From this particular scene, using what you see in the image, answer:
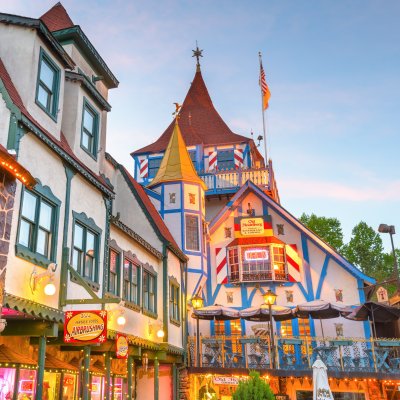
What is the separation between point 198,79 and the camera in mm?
38938

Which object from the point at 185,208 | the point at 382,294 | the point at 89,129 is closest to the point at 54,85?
the point at 89,129

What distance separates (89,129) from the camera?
13.3 metres

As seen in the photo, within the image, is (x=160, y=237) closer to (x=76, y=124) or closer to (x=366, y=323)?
(x=76, y=124)

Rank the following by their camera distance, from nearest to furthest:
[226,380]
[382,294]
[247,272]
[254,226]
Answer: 1. [226,380]
2. [247,272]
3. [254,226]
4. [382,294]

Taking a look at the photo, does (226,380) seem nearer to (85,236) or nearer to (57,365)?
(57,365)

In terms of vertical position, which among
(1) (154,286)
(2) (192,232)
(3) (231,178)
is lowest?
(1) (154,286)

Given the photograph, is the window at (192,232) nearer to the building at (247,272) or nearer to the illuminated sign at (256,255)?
the building at (247,272)

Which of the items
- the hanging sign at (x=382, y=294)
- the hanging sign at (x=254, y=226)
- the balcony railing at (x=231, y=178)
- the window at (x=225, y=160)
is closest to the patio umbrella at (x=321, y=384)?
the hanging sign at (x=254, y=226)

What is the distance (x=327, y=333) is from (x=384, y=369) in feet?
17.8

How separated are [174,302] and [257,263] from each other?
6.13m

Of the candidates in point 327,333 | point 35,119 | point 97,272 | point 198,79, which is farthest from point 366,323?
point 198,79

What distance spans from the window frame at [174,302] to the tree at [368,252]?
3759 cm

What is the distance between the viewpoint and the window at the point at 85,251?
1141cm

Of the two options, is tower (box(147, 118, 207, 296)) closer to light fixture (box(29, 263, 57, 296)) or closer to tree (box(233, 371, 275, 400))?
tree (box(233, 371, 275, 400))
